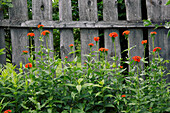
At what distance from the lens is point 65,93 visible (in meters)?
2.03

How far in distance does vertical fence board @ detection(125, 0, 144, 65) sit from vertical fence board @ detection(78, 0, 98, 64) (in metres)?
0.56

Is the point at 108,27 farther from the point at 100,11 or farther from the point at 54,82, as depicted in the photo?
the point at 54,82

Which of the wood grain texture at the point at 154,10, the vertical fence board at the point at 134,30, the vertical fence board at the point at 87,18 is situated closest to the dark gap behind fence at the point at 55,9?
the vertical fence board at the point at 87,18

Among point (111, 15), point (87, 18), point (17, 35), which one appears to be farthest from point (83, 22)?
point (17, 35)

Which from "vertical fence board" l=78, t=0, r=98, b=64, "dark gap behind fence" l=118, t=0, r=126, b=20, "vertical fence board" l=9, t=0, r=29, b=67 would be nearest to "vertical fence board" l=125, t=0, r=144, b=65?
"dark gap behind fence" l=118, t=0, r=126, b=20

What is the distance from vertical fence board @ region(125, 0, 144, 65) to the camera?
10.6ft

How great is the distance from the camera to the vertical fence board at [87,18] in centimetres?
313

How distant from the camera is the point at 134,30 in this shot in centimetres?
321

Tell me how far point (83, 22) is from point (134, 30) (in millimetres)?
850

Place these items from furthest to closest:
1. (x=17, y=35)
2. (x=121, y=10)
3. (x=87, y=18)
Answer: (x=121, y=10) < (x=87, y=18) < (x=17, y=35)

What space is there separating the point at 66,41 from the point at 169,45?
5.65 ft

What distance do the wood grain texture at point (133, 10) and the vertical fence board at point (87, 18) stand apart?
536mm

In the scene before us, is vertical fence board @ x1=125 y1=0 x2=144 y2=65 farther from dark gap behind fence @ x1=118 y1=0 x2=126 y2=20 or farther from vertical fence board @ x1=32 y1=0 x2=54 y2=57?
vertical fence board @ x1=32 y1=0 x2=54 y2=57

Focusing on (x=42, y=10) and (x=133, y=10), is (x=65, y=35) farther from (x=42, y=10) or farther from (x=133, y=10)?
(x=133, y=10)
